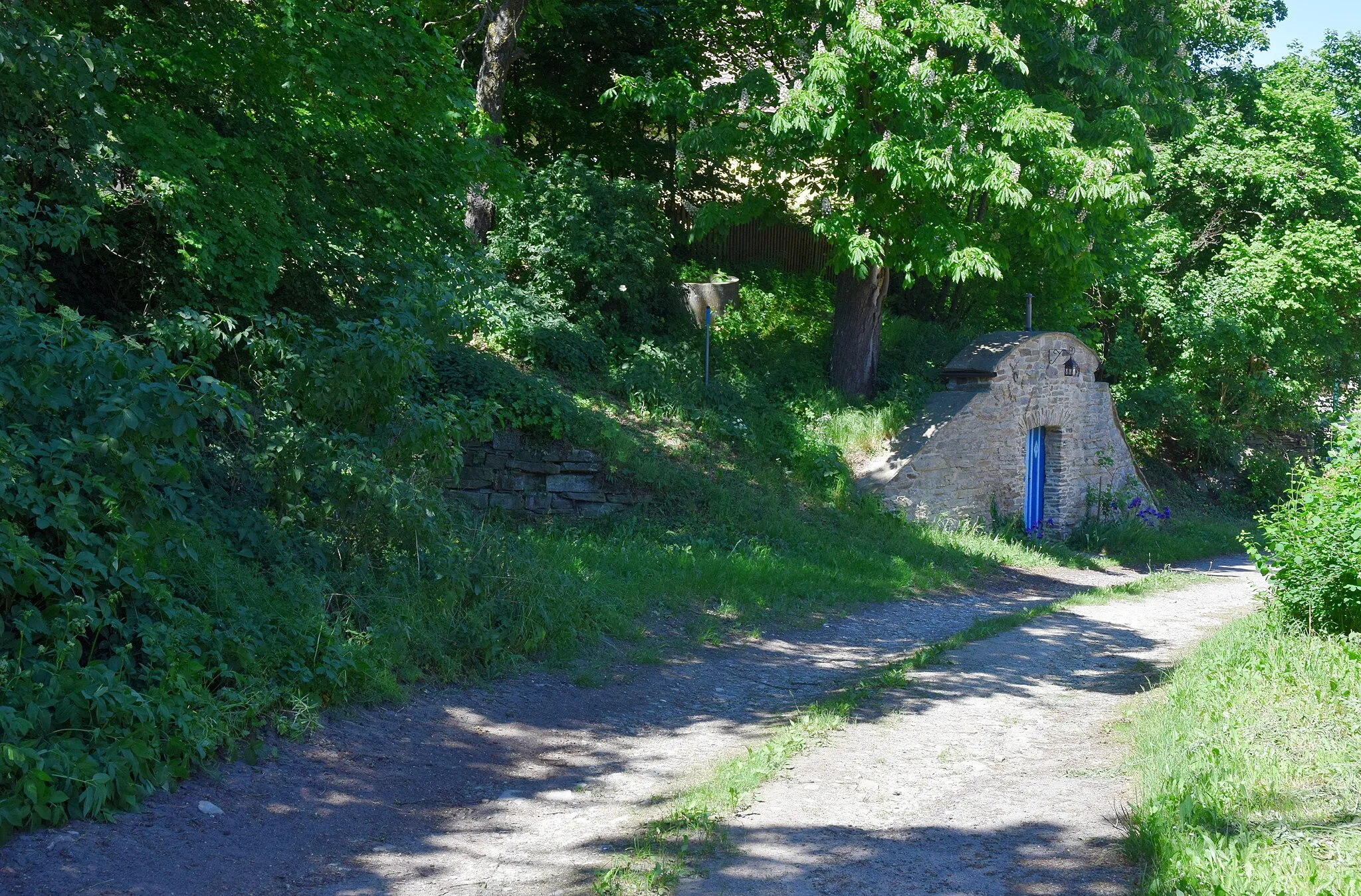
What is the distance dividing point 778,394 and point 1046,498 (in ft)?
17.6

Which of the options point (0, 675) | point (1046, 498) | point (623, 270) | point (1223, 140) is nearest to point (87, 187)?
point (0, 675)

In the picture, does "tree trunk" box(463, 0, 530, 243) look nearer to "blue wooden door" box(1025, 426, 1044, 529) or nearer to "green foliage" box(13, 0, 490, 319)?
"green foliage" box(13, 0, 490, 319)

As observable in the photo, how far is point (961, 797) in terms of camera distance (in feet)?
18.1

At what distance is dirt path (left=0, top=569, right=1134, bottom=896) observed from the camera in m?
4.69

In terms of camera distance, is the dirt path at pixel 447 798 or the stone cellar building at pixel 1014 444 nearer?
the dirt path at pixel 447 798

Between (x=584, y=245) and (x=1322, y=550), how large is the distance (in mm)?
10511

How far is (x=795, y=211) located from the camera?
17.3 metres

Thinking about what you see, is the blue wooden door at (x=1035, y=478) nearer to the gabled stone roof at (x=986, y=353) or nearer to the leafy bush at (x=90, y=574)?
the gabled stone roof at (x=986, y=353)

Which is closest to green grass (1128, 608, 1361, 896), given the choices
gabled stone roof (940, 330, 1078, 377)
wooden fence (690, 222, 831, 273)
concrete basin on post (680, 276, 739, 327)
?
gabled stone roof (940, 330, 1078, 377)

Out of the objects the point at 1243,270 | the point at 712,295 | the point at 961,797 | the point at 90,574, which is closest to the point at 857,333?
the point at 712,295

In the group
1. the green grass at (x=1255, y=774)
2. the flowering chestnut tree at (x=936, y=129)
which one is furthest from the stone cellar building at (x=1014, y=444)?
the green grass at (x=1255, y=774)

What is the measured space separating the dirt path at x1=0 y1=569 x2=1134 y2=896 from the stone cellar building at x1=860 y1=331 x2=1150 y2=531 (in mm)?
8319

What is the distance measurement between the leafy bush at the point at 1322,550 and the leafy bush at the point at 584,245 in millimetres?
9476

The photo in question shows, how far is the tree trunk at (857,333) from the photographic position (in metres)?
17.9
